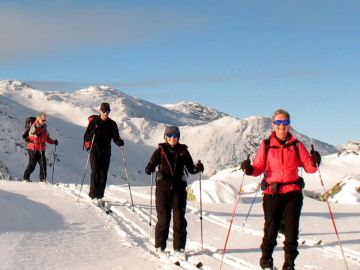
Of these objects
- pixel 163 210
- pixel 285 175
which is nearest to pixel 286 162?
pixel 285 175

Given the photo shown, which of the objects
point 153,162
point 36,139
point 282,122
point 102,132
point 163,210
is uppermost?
point 282,122

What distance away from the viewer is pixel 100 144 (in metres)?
11.5

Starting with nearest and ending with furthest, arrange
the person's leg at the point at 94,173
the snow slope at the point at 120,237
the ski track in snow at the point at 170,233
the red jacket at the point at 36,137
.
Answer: the snow slope at the point at 120,237
the ski track in snow at the point at 170,233
the person's leg at the point at 94,173
the red jacket at the point at 36,137

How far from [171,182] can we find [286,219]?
6.60ft

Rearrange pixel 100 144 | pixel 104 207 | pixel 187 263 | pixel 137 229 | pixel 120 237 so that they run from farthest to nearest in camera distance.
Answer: pixel 100 144 → pixel 104 207 → pixel 137 229 → pixel 120 237 → pixel 187 263

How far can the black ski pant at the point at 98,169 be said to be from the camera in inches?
451

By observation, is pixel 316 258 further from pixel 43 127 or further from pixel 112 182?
pixel 112 182

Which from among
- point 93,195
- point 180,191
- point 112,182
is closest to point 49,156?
point 112,182

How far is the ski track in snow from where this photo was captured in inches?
285

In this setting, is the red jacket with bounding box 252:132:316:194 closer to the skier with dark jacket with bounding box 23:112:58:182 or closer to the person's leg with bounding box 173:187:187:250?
the person's leg with bounding box 173:187:187:250

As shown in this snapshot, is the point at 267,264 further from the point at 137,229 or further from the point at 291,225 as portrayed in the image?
the point at 137,229

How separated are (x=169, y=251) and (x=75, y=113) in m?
74.3

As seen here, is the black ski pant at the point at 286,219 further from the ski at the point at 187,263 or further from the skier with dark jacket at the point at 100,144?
the skier with dark jacket at the point at 100,144

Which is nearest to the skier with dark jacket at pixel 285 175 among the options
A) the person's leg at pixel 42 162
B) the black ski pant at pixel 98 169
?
the black ski pant at pixel 98 169
